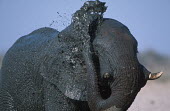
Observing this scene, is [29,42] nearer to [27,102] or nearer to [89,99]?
[27,102]

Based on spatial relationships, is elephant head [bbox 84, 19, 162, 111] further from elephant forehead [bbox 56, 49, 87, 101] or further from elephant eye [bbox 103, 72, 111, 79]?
elephant forehead [bbox 56, 49, 87, 101]

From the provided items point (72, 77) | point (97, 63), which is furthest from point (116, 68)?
point (72, 77)

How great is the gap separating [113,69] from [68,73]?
647 mm

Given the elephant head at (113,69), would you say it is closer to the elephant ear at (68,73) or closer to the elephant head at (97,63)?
the elephant head at (97,63)

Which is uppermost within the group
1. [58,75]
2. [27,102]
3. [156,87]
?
[58,75]

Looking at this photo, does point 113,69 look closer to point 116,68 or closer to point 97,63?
point 116,68

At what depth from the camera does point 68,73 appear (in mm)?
6277

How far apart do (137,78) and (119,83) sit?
0.56 feet

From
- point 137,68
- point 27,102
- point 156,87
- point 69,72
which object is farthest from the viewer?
point 156,87

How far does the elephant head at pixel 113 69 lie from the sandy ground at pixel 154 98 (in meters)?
8.84

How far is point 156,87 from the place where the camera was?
965 inches

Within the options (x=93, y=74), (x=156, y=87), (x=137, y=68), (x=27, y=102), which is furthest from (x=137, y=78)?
(x=156, y=87)

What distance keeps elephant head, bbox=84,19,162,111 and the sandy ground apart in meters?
8.84

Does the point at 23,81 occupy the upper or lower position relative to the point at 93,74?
lower
